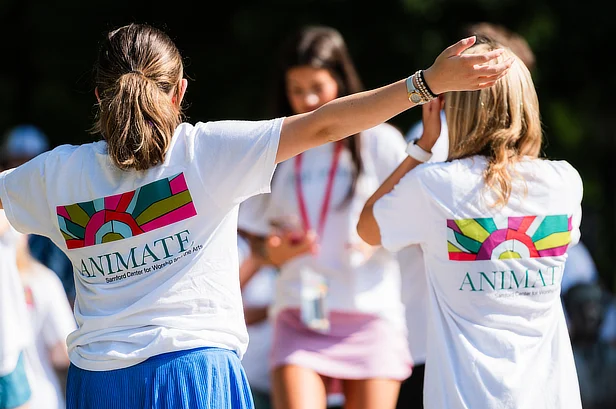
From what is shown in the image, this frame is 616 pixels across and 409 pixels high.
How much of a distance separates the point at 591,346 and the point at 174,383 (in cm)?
476

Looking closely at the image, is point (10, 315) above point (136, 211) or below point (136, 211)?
below

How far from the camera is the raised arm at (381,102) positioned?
2635 mm

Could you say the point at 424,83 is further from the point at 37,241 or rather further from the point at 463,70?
the point at 37,241

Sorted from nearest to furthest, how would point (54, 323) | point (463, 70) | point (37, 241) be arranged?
point (463, 70), point (54, 323), point (37, 241)

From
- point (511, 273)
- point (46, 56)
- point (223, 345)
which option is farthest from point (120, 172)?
point (46, 56)

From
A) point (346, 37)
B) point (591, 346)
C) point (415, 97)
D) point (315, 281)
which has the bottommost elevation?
point (591, 346)

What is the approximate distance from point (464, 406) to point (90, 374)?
115 cm

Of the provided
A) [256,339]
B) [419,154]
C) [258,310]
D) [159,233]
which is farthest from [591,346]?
[159,233]

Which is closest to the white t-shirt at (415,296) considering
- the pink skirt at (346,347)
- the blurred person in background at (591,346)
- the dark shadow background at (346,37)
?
the pink skirt at (346,347)

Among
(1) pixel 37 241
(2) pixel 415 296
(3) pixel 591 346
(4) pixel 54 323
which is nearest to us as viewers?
(2) pixel 415 296

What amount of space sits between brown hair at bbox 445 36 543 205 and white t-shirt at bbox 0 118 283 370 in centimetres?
74

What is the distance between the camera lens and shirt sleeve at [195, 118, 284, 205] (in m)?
2.80

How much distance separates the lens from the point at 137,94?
2.84 metres

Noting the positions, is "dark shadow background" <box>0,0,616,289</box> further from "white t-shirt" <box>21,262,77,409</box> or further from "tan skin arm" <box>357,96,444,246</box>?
"tan skin arm" <box>357,96,444,246</box>
